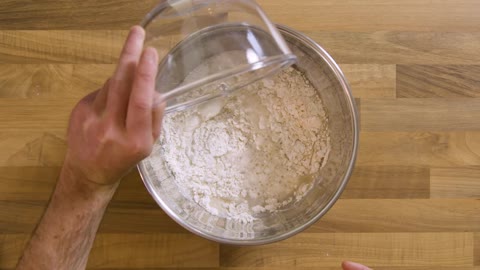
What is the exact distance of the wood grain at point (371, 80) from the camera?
100 centimetres

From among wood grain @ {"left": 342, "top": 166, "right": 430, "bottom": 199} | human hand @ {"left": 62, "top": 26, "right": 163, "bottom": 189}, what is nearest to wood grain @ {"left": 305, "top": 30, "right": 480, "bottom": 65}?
wood grain @ {"left": 342, "top": 166, "right": 430, "bottom": 199}

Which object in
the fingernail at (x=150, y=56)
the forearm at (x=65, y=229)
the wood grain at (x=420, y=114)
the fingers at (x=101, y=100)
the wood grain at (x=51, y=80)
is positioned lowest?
the forearm at (x=65, y=229)

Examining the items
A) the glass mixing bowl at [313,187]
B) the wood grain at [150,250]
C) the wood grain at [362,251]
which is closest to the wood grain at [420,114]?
the glass mixing bowl at [313,187]

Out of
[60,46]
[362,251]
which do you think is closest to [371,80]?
[362,251]

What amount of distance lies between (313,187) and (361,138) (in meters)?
0.16

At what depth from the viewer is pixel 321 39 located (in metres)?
1.00

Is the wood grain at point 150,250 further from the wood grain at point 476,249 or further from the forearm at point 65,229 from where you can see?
the wood grain at point 476,249

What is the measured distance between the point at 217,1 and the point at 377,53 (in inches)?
15.9

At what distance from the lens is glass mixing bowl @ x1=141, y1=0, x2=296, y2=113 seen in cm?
77

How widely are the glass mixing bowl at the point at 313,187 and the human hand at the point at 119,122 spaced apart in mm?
142

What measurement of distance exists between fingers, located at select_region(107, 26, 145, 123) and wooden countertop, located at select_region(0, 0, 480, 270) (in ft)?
1.17

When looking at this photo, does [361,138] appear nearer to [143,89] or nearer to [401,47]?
[401,47]

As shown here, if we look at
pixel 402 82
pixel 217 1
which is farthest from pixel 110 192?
pixel 402 82

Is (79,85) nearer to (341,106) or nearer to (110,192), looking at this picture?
(110,192)
